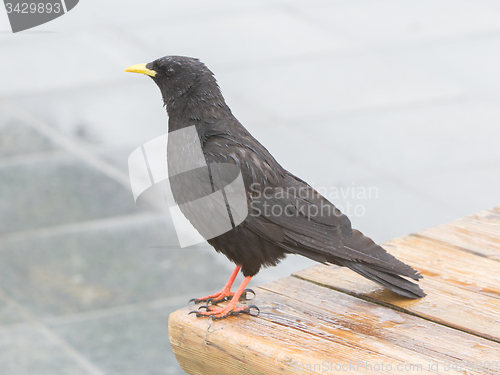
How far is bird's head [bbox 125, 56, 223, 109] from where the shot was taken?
3152mm

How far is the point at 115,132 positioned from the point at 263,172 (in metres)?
4.64

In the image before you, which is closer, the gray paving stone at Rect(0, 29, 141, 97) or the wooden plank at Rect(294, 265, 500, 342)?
the wooden plank at Rect(294, 265, 500, 342)

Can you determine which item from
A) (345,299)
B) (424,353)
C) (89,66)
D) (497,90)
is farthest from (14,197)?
(497,90)

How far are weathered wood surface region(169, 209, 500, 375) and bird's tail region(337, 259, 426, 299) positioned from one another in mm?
36

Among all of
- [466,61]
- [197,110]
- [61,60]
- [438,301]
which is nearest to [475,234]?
[438,301]

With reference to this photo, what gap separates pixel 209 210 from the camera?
2.88 m

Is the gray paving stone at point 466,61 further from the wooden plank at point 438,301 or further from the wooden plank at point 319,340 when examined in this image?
the wooden plank at point 319,340

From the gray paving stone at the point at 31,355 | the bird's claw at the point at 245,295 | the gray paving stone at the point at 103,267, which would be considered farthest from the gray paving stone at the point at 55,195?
the bird's claw at the point at 245,295

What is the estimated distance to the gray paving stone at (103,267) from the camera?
4.91 meters

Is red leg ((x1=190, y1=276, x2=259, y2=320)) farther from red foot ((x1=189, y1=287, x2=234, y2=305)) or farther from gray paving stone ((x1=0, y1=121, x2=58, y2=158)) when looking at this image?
gray paving stone ((x1=0, y1=121, x2=58, y2=158))

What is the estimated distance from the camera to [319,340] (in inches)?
95.3

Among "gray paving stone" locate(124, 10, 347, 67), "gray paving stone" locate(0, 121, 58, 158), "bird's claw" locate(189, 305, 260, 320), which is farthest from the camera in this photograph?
"gray paving stone" locate(124, 10, 347, 67)

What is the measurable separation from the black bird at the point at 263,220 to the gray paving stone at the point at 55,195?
10.2ft

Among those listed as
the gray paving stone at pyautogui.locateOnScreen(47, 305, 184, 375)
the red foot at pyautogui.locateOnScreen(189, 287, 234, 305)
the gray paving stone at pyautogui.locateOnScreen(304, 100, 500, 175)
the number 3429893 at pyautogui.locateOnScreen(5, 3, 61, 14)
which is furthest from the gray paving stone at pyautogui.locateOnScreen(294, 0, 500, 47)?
the red foot at pyautogui.locateOnScreen(189, 287, 234, 305)
